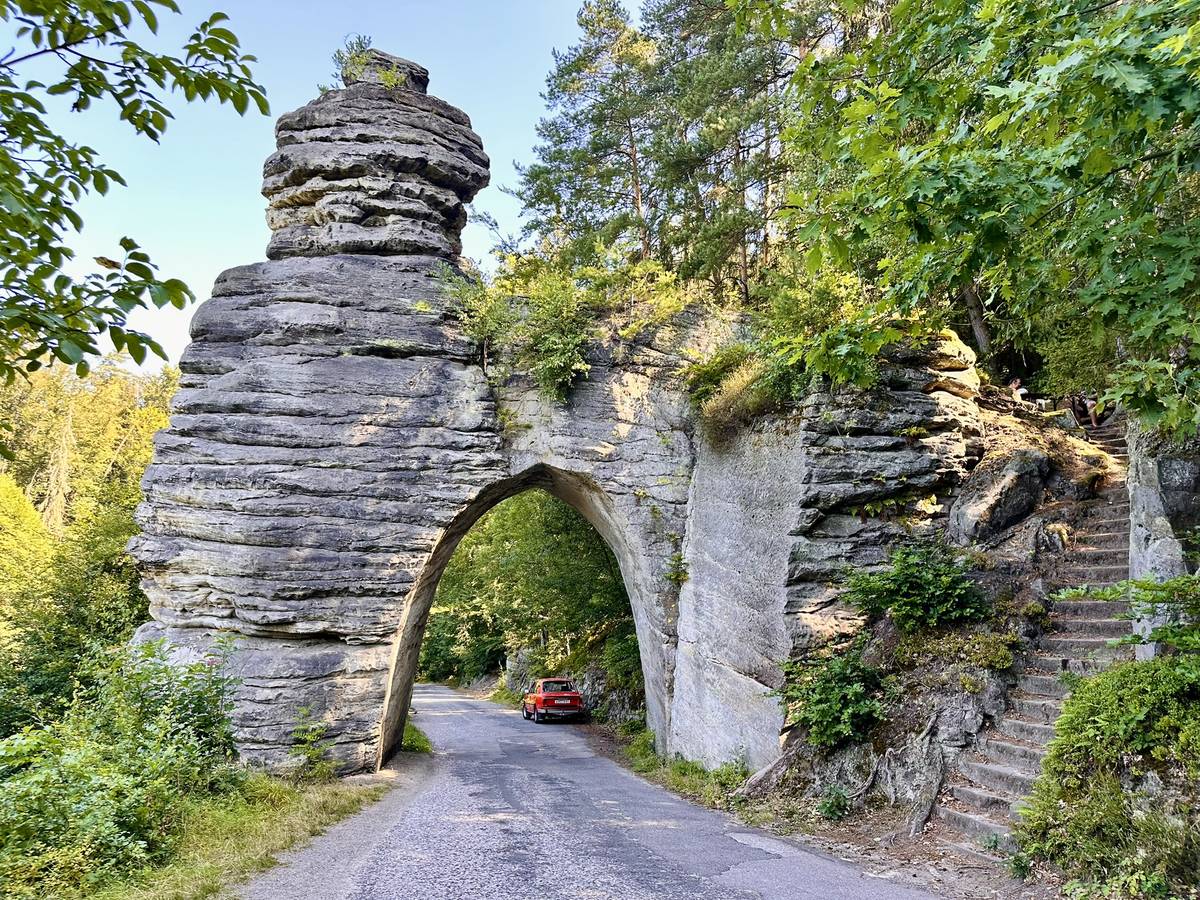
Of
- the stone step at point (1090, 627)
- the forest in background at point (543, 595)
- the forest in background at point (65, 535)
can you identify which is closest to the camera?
the stone step at point (1090, 627)

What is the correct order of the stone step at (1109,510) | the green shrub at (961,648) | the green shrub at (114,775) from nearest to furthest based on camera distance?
the green shrub at (114,775)
the green shrub at (961,648)
the stone step at (1109,510)

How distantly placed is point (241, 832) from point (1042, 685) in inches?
323

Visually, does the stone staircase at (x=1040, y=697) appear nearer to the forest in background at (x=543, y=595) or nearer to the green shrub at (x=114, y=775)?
the green shrub at (x=114, y=775)

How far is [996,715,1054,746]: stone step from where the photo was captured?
20.6ft

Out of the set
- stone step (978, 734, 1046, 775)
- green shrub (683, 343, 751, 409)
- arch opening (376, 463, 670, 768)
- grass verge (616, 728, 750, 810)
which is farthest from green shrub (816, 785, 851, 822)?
green shrub (683, 343, 751, 409)

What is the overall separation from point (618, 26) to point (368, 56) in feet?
25.6

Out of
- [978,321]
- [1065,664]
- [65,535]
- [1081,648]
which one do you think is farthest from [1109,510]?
[65,535]

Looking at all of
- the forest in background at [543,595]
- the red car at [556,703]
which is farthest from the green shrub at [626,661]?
the red car at [556,703]

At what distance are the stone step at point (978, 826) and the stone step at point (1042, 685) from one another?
5.20 ft

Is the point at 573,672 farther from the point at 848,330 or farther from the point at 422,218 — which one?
the point at 848,330

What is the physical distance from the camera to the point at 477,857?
6.18 metres

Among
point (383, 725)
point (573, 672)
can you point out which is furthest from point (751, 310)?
point (573, 672)

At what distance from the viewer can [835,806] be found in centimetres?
718

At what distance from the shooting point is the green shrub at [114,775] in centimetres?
481
